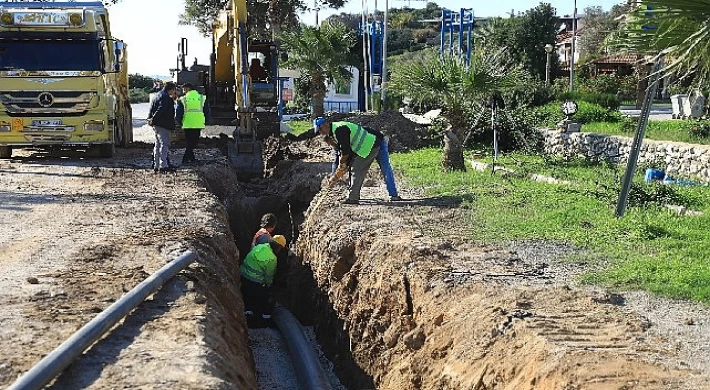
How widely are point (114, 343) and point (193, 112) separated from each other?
465 inches

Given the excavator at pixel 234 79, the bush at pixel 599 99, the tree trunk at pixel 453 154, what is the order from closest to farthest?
the tree trunk at pixel 453 154, the excavator at pixel 234 79, the bush at pixel 599 99

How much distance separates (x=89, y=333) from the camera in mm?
6531

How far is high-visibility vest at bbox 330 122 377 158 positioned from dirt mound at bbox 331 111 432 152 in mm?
9362

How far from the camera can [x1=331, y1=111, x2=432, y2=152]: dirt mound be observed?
2312cm

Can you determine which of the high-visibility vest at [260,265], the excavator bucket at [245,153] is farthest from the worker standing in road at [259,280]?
the excavator bucket at [245,153]

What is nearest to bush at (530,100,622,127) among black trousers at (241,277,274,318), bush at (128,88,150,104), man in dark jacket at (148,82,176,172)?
man in dark jacket at (148,82,176,172)

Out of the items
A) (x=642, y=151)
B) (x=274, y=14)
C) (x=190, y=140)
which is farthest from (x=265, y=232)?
(x=274, y=14)

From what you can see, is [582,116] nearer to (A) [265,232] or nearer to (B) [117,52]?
(B) [117,52]

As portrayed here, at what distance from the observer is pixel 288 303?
46.6 feet

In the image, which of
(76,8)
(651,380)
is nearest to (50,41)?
(76,8)

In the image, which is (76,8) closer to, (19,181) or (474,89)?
(19,181)

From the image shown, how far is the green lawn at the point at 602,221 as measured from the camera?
8.58m

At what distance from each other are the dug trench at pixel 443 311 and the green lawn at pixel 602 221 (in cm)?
46

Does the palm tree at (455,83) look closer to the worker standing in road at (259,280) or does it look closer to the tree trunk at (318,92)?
the worker standing in road at (259,280)
